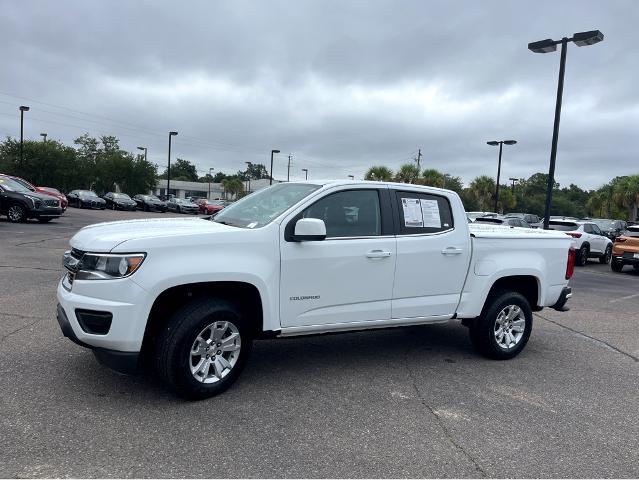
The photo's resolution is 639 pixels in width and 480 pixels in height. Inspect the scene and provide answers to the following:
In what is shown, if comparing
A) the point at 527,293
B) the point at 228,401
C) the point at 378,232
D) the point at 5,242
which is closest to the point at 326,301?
the point at 378,232

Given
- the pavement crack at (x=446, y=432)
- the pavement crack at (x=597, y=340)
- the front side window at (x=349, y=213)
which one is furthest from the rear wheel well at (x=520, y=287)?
the front side window at (x=349, y=213)

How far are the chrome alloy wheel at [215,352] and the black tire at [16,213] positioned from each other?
1798 cm

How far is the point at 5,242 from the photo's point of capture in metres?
13.3

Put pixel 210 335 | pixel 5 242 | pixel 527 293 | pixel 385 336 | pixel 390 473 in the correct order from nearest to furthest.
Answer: pixel 390 473, pixel 210 335, pixel 527 293, pixel 385 336, pixel 5 242

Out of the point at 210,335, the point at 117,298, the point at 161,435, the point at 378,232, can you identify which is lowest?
the point at 161,435

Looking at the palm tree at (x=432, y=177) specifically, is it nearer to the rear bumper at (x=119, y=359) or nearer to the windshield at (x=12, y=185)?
the windshield at (x=12, y=185)

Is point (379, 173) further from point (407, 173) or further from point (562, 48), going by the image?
point (562, 48)

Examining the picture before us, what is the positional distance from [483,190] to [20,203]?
133 feet

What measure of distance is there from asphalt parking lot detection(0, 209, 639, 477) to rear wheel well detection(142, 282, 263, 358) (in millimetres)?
519

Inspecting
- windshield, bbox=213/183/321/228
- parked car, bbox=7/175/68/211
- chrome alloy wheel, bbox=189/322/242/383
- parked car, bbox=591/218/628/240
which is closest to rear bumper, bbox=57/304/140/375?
chrome alloy wheel, bbox=189/322/242/383

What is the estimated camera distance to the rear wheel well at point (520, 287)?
18.7 feet

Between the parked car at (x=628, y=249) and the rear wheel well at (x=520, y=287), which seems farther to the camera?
the parked car at (x=628, y=249)

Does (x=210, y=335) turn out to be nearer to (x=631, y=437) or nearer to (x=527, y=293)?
(x=631, y=437)

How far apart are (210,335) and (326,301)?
104 centimetres
